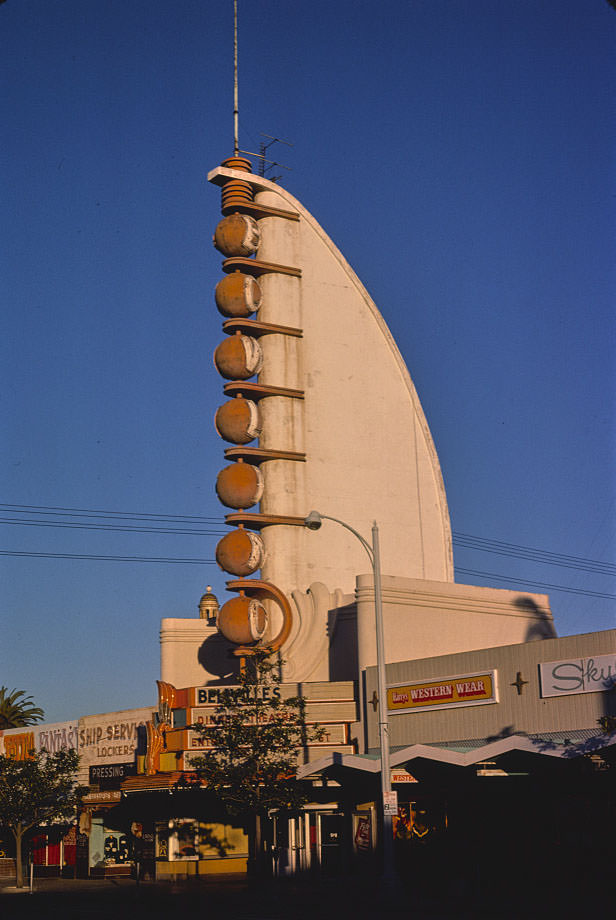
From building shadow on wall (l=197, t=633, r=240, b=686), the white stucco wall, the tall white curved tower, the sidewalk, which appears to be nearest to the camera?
the sidewalk

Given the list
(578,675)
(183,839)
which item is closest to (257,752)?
(578,675)

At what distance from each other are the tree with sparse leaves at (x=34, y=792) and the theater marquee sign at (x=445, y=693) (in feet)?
59.2

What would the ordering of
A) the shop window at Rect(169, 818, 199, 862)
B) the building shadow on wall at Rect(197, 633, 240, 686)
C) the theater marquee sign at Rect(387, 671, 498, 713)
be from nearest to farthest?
the theater marquee sign at Rect(387, 671, 498, 713), the shop window at Rect(169, 818, 199, 862), the building shadow on wall at Rect(197, 633, 240, 686)

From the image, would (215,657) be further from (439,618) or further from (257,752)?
(257,752)

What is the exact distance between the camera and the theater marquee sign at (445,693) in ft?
118

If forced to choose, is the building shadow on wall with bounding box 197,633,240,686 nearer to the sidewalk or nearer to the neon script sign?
the sidewalk

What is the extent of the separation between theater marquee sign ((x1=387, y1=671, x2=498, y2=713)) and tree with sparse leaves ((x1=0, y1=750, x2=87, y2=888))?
1806 cm

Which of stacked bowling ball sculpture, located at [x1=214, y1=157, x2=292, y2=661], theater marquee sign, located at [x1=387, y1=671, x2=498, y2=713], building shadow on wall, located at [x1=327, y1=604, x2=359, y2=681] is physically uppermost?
stacked bowling ball sculpture, located at [x1=214, y1=157, x2=292, y2=661]

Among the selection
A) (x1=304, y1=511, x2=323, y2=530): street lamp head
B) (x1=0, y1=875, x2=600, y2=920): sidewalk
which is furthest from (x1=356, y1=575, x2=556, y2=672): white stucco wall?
(x1=304, y1=511, x2=323, y2=530): street lamp head

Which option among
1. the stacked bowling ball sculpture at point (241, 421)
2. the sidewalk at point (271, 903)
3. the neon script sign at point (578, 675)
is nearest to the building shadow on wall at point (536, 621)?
the stacked bowling ball sculpture at point (241, 421)

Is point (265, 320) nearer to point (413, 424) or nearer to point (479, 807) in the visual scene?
point (413, 424)

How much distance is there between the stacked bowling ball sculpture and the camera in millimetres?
49562

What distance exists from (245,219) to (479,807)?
104 feet

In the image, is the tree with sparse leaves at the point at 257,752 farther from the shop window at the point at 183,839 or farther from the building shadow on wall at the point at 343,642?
the building shadow on wall at the point at 343,642
